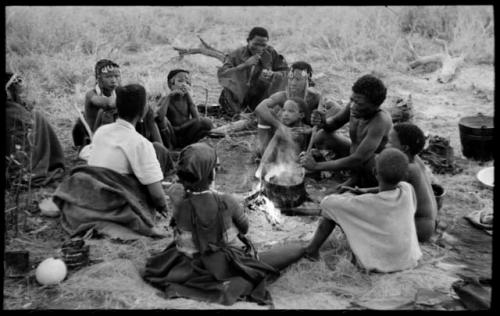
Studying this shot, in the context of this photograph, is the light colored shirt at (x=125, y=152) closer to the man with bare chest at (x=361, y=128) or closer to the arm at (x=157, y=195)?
the arm at (x=157, y=195)

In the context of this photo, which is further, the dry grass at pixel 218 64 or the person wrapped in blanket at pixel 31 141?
the person wrapped in blanket at pixel 31 141

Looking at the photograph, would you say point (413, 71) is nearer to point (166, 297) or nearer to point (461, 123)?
point (461, 123)

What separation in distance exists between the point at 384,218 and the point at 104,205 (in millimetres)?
2231

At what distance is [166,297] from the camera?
3.96 metres

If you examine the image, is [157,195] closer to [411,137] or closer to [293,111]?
[293,111]

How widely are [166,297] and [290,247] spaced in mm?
1136

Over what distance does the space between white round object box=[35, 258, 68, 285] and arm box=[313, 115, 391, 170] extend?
2560mm

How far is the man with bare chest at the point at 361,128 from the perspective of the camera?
5391mm

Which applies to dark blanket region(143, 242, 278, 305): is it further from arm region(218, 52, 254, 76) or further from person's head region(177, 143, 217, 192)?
arm region(218, 52, 254, 76)

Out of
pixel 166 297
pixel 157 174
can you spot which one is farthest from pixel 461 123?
pixel 166 297

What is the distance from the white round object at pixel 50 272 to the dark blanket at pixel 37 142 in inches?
67.9

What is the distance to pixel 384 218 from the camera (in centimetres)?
428

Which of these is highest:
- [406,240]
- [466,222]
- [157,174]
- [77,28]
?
[77,28]

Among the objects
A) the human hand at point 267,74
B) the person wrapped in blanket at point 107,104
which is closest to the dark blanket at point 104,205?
the person wrapped in blanket at point 107,104
